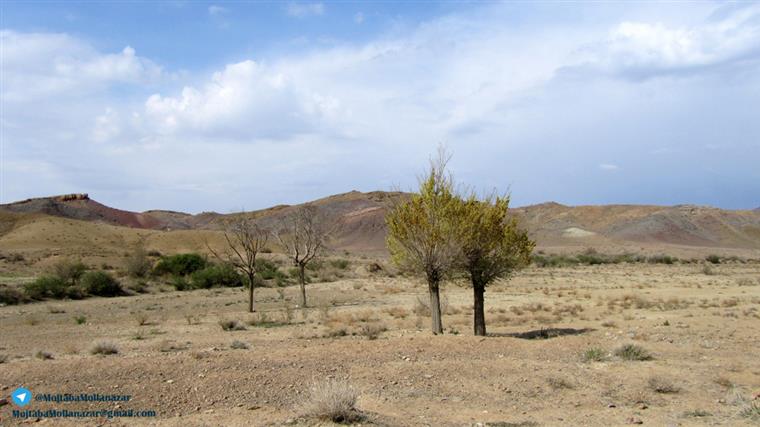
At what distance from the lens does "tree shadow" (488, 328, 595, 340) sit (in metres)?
17.7

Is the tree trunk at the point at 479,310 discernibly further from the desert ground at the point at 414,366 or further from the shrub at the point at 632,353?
the shrub at the point at 632,353

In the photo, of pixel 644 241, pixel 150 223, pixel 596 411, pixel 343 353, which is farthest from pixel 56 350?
pixel 150 223

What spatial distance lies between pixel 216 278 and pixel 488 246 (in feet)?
105

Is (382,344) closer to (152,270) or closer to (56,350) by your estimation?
(56,350)

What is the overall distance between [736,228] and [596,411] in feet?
418

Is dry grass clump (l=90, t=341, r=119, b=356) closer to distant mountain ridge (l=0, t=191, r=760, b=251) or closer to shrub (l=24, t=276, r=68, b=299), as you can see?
shrub (l=24, t=276, r=68, b=299)

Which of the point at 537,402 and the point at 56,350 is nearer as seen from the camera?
the point at 537,402

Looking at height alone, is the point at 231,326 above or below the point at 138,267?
below

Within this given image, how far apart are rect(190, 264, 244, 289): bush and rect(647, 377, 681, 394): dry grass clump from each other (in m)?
37.0

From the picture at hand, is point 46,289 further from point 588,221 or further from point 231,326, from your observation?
point 588,221

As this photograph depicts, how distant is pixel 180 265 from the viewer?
163 ft

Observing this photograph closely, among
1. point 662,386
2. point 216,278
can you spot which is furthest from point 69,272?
point 662,386

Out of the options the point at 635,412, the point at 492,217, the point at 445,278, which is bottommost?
the point at 635,412

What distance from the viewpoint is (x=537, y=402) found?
10.5 meters
